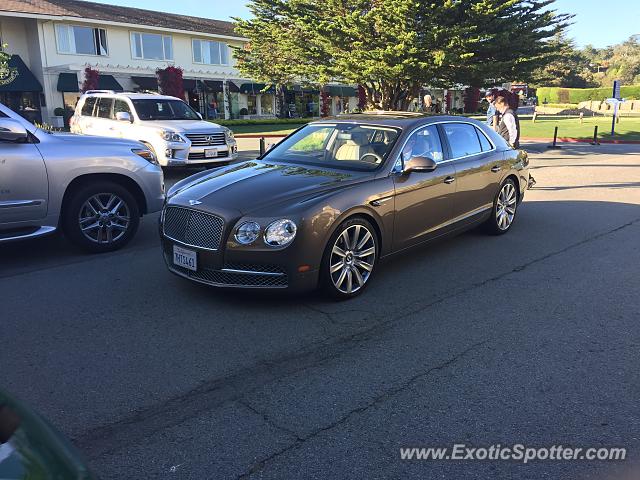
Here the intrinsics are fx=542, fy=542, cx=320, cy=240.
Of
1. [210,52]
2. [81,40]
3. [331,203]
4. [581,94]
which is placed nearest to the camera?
[331,203]

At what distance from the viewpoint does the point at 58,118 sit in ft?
112

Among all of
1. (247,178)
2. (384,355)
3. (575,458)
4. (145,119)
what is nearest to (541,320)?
(384,355)

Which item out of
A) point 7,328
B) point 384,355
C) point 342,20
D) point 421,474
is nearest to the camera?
point 421,474

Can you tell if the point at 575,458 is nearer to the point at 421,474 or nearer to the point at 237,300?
the point at 421,474

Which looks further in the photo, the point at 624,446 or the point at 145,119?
the point at 145,119

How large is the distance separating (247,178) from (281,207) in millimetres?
822

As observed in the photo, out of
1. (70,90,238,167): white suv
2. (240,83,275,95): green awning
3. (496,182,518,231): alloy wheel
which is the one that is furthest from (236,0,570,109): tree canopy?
(240,83,275,95): green awning

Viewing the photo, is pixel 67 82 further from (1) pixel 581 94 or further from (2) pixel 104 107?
(1) pixel 581 94

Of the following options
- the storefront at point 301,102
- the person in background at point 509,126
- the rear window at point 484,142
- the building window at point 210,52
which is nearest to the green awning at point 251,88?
the building window at point 210,52

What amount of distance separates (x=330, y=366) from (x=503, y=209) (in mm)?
4550

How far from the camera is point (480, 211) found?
266 inches

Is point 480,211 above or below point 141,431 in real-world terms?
above

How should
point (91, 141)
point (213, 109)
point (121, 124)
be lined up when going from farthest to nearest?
point (213, 109) < point (121, 124) < point (91, 141)

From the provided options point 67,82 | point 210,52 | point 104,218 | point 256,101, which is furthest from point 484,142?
point 256,101
